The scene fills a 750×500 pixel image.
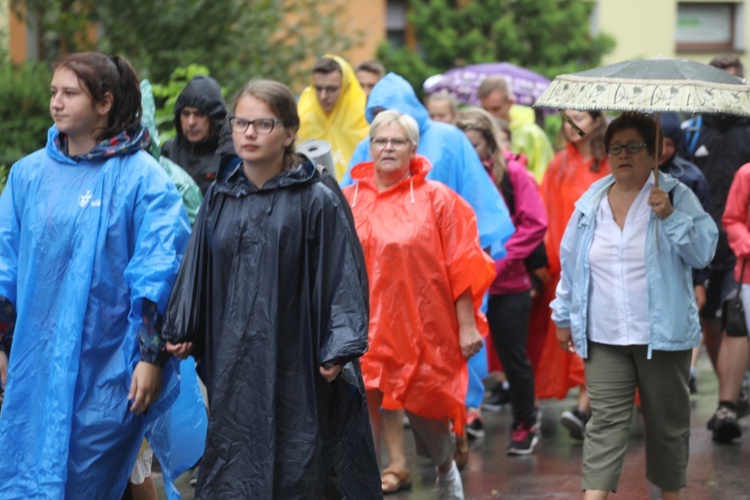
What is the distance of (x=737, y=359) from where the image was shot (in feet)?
30.0

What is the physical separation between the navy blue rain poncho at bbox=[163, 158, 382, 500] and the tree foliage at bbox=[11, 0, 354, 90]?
7.75 meters

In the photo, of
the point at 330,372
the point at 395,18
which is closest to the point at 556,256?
the point at 330,372

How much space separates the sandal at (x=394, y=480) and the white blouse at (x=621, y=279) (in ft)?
5.56

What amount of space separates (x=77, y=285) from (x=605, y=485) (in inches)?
96.5

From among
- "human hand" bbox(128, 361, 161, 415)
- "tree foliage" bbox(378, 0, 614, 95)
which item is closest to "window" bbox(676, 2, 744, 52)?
"tree foliage" bbox(378, 0, 614, 95)

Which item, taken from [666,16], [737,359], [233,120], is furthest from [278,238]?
[666,16]

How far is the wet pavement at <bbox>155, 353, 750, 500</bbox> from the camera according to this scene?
7812 mm

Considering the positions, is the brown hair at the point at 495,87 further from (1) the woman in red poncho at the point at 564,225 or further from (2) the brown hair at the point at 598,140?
(2) the brown hair at the point at 598,140

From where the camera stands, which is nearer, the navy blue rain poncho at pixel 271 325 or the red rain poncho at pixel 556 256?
the navy blue rain poncho at pixel 271 325

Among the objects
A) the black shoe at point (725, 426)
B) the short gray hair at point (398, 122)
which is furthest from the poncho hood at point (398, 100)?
the black shoe at point (725, 426)

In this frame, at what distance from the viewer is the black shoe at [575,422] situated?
30.5 feet

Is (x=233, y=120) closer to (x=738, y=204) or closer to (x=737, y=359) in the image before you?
(x=738, y=204)

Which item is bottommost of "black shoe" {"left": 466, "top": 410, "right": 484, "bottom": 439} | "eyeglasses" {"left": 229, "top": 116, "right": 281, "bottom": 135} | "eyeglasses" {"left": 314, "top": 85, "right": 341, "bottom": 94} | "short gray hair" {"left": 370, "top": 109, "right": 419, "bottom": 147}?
"black shoe" {"left": 466, "top": 410, "right": 484, "bottom": 439}

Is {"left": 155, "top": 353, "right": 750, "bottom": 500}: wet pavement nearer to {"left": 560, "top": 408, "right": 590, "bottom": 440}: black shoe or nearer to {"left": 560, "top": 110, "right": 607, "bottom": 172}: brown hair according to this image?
{"left": 560, "top": 408, "right": 590, "bottom": 440}: black shoe
